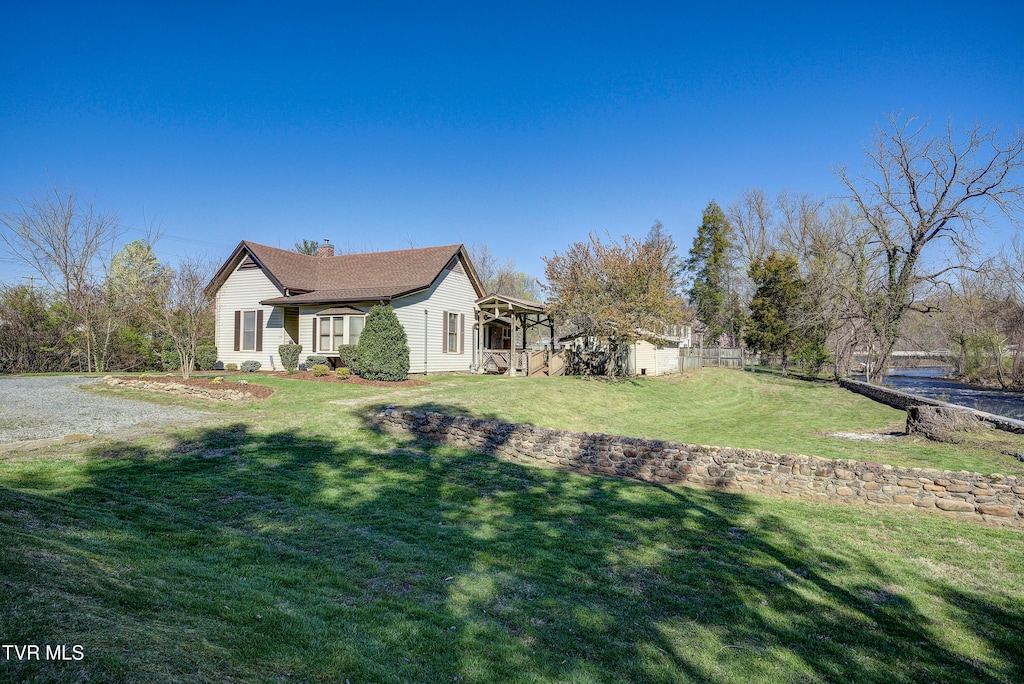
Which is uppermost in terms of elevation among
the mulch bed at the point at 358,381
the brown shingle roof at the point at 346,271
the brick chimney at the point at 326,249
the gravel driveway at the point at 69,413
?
the brick chimney at the point at 326,249

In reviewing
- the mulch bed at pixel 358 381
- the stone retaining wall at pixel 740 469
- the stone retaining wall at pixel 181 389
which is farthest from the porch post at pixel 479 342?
the stone retaining wall at pixel 740 469

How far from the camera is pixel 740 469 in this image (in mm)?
8195

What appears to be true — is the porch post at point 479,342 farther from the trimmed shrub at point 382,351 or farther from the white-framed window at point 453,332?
the trimmed shrub at point 382,351

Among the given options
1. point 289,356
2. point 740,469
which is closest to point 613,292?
point 289,356

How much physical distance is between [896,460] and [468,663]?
976 centimetres

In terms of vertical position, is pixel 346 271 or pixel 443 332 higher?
pixel 346 271

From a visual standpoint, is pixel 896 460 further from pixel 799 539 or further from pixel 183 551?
pixel 183 551

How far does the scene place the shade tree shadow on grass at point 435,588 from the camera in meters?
2.89

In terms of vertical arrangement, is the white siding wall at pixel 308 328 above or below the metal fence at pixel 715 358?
above

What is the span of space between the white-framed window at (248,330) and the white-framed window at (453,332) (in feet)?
28.6

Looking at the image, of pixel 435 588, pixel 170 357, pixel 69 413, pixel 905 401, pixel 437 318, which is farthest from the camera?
pixel 437 318

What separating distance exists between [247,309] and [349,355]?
7.59 meters

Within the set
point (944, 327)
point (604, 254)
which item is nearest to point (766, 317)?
point (944, 327)

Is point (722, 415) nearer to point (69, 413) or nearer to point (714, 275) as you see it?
point (69, 413)
